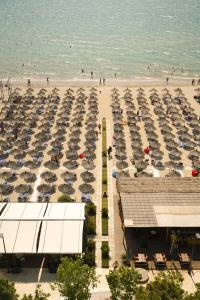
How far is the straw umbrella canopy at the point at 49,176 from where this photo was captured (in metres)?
51.0

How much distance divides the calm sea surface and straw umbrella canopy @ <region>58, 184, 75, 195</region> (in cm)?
6188

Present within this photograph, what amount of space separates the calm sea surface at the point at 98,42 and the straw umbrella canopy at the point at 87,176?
59.2 meters

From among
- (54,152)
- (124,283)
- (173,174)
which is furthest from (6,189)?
(124,283)

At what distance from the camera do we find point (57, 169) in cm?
5444

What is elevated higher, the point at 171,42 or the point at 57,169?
the point at 171,42

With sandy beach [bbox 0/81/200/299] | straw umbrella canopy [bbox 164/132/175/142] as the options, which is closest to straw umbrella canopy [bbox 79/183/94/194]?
sandy beach [bbox 0/81/200/299]

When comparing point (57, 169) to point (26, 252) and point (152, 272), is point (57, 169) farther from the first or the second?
point (152, 272)

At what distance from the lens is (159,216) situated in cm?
4103

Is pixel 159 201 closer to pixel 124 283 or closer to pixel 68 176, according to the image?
pixel 68 176

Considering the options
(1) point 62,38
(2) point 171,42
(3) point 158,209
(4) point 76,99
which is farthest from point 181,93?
(1) point 62,38

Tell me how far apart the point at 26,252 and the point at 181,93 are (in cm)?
5658

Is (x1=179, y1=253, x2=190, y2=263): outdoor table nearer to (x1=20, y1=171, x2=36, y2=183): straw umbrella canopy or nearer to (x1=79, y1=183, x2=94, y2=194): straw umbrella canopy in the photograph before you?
(x1=79, y1=183, x2=94, y2=194): straw umbrella canopy

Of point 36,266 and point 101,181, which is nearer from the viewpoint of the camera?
point 36,266

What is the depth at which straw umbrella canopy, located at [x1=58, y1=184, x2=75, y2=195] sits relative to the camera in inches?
1940
